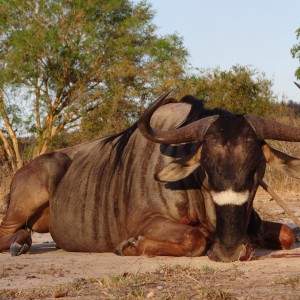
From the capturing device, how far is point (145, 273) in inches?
231

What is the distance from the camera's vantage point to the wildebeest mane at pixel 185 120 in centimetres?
765

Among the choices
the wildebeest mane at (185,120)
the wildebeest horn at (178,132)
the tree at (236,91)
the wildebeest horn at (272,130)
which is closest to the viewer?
the wildebeest horn at (272,130)

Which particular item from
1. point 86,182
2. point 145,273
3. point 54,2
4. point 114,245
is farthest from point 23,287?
point 54,2

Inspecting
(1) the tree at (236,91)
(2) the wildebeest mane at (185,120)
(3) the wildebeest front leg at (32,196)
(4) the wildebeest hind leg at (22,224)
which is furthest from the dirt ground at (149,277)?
(1) the tree at (236,91)

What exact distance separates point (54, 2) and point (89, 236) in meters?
22.3

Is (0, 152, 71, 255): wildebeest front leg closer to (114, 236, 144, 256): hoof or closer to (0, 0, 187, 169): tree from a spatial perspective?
(114, 236, 144, 256): hoof

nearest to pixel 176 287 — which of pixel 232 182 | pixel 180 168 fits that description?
pixel 232 182

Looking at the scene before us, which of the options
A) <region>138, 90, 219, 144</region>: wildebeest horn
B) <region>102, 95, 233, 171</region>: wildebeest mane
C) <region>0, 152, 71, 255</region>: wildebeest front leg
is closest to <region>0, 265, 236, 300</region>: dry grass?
<region>138, 90, 219, 144</region>: wildebeest horn

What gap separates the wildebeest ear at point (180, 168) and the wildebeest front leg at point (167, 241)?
15.9 inches

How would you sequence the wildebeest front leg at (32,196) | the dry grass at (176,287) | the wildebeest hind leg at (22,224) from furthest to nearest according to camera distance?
1. the wildebeest front leg at (32,196)
2. the wildebeest hind leg at (22,224)
3. the dry grass at (176,287)

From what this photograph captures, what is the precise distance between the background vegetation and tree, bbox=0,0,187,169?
0.04 meters

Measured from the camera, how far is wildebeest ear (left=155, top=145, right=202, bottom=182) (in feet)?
22.7

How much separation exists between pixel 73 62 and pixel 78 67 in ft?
0.87

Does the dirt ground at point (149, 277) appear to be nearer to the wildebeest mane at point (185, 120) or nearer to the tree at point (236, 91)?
the wildebeest mane at point (185, 120)
